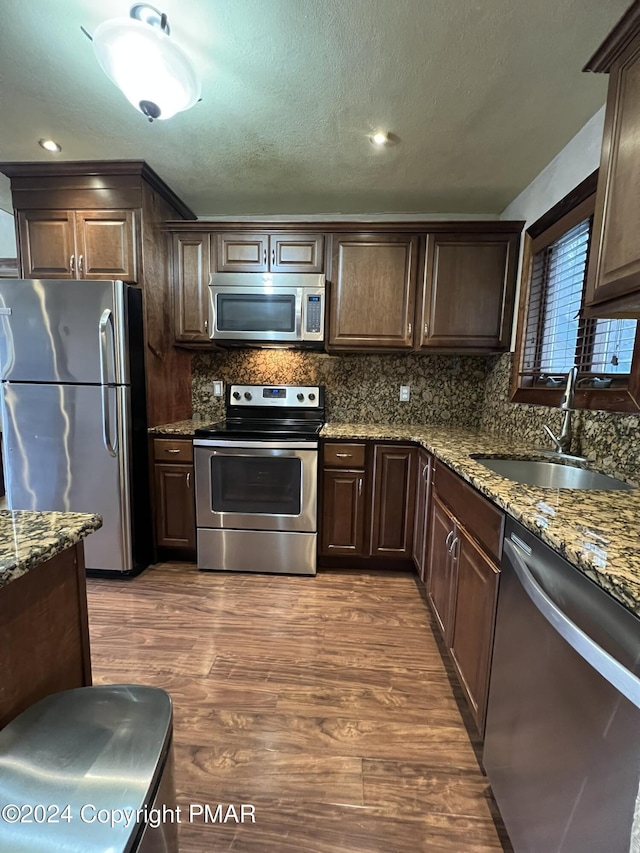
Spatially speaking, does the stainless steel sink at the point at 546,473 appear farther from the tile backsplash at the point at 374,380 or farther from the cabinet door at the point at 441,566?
the tile backsplash at the point at 374,380

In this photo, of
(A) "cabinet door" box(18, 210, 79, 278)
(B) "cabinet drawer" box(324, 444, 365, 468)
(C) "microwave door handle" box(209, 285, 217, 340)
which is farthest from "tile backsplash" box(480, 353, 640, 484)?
(A) "cabinet door" box(18, 210, 79, 278)

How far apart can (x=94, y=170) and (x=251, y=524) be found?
2376 mm

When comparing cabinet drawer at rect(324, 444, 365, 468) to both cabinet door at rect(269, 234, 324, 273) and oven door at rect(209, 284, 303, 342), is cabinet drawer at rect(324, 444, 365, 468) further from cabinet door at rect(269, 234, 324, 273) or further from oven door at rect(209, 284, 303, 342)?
cabinet door at rect(269, 234, 324, 273)

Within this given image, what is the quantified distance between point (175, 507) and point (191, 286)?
5.03 feet

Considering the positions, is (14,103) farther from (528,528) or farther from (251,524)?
(528,528)

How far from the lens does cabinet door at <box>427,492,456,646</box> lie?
156 centimetres

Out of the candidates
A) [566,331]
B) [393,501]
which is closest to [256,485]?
[393,501]

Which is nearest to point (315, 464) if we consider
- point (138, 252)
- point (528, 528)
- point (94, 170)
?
point (528, 528)

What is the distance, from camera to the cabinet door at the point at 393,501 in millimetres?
2305

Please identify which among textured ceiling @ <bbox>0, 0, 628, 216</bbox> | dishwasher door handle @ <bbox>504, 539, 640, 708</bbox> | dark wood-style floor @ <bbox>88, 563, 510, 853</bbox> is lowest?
dark wood-style floor @ <bbox>88, 563, 510, 853</bbox>

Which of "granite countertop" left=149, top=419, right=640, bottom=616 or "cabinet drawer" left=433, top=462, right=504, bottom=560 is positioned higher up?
"granite countertop" left=149, top=419, right=640, bottom=616

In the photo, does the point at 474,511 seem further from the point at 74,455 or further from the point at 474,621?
the point at 74,455

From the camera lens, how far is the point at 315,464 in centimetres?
229

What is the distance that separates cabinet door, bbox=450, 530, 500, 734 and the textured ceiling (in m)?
1.81
